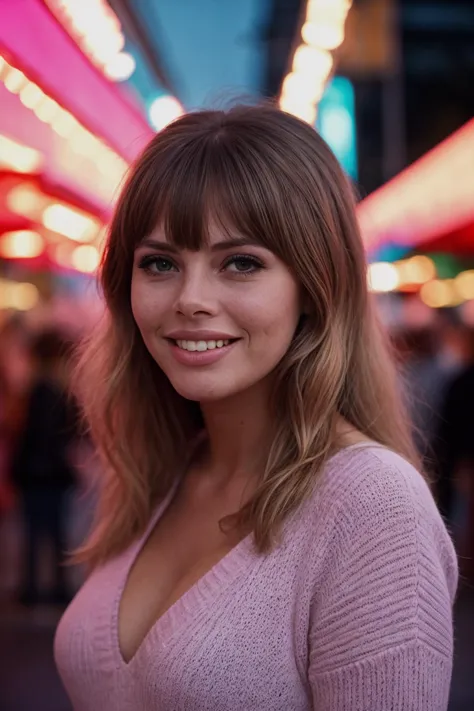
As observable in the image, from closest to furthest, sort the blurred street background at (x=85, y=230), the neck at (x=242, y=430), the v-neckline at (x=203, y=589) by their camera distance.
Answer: the v-neckline at (x=203, y=589), the neck at (x=242, y=430), the blurred street background at (x=85, y=230)

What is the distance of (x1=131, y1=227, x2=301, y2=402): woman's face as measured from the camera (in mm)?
1564

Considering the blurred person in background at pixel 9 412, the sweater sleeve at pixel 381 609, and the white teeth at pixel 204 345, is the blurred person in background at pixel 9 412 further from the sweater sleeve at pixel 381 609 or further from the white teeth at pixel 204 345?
the sweater sleeve at pixel 381 609

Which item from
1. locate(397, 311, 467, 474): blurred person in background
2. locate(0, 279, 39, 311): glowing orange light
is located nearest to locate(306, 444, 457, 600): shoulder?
locate(397, 311, 467, 474): blurred person in background

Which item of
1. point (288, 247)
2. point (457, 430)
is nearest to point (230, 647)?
point (288, 247)

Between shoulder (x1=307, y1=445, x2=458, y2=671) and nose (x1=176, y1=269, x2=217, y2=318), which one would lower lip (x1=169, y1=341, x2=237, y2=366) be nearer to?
nose (x1=176, y1=269, x2=217, y2=318)

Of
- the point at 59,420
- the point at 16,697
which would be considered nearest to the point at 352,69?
the point at 59,420

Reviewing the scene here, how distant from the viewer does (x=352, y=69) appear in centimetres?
772

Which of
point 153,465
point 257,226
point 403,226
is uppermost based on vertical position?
point 403,226

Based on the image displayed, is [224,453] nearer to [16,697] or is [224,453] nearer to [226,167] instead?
[226,167]

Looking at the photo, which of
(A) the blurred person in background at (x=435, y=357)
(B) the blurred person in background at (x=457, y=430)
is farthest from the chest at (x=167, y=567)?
(A) the blurred person in background at (x=435, y=357)

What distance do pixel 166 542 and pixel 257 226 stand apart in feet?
2.31

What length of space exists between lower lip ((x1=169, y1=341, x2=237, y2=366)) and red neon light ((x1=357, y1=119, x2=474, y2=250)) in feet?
10.3

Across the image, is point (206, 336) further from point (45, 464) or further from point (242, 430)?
point (45, 464)

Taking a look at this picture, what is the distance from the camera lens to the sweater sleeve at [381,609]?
1.34 metres
